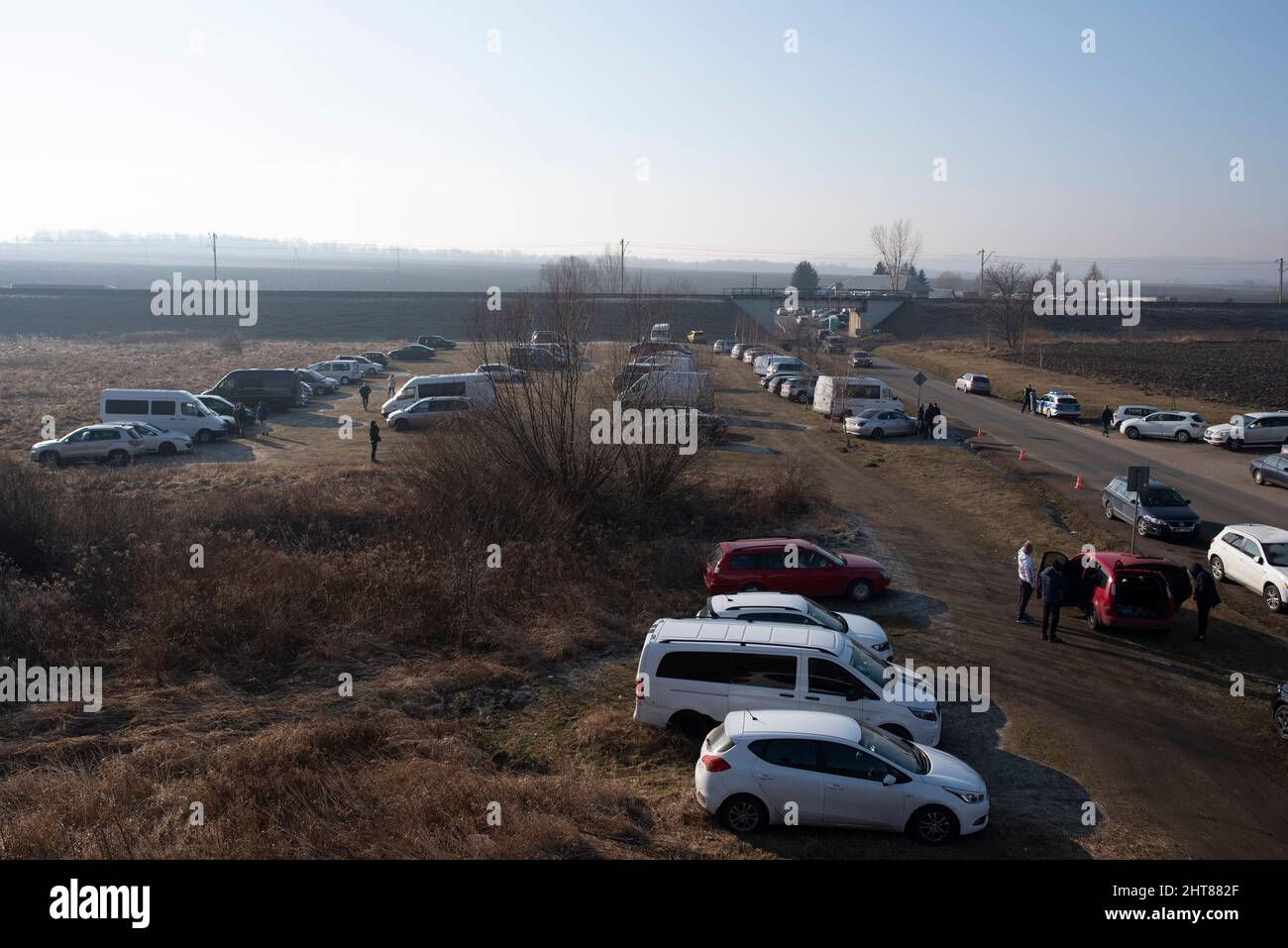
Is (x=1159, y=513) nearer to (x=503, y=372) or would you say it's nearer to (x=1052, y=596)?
(x=1052, y=596)

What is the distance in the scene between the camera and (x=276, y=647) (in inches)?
575

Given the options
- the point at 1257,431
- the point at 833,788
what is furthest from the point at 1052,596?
the point at 1257,431

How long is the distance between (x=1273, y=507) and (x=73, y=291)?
112719 millimetres

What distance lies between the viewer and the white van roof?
11750 mm

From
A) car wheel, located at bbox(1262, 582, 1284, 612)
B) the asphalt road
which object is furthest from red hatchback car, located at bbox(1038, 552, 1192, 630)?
the asphalt road

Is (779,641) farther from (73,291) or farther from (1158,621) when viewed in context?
(73,291)

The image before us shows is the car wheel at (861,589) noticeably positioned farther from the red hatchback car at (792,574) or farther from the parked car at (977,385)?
the parked car at (977,385)

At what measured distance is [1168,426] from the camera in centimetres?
3497

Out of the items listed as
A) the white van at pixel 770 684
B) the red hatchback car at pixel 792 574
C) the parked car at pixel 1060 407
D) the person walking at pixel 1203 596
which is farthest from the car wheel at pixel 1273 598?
the parked car at pixel 1060 407

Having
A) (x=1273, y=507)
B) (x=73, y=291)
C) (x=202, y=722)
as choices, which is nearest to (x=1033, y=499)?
(x=1273, y=507)

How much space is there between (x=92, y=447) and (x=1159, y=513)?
2991 centimetres

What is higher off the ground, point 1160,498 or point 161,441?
point 161,441

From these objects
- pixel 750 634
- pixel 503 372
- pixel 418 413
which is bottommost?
pixel 750 634

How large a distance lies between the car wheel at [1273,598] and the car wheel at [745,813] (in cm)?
1229
